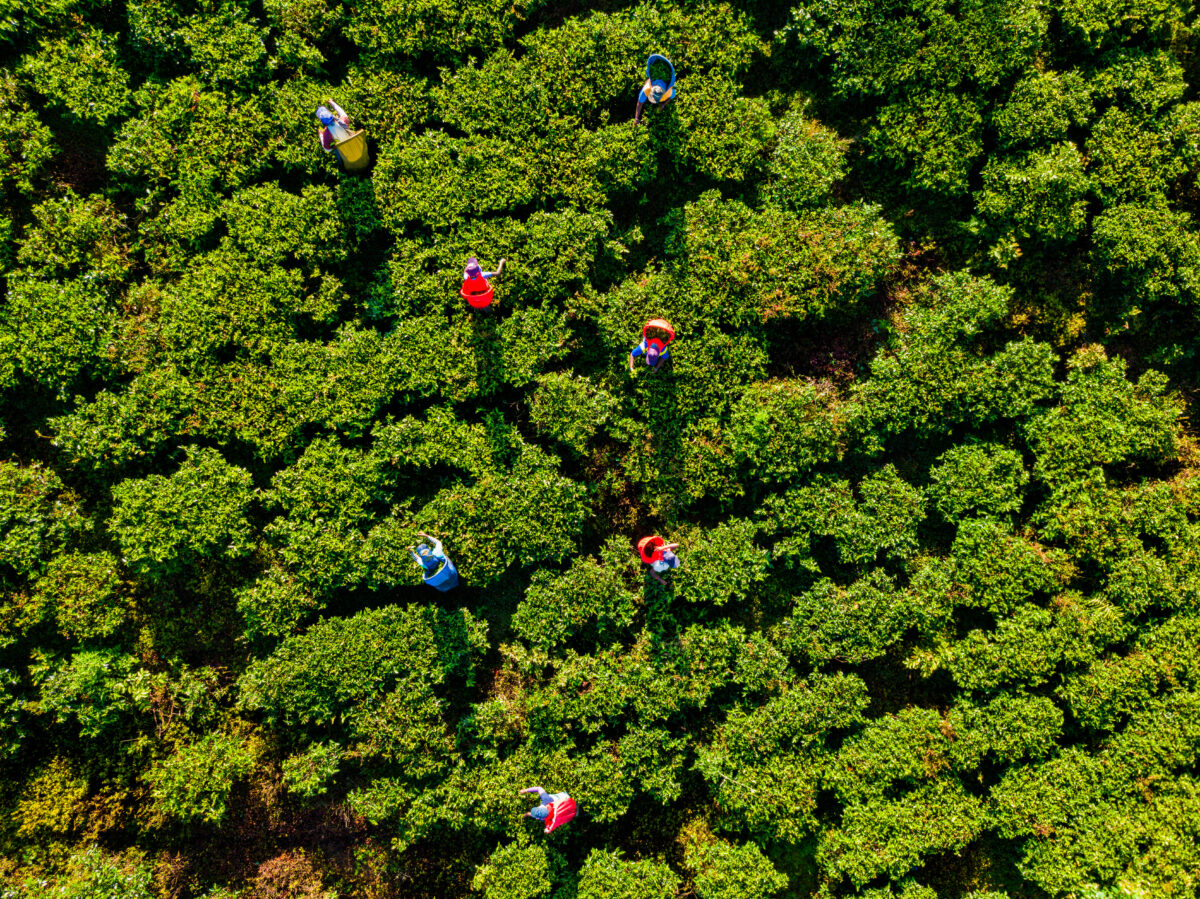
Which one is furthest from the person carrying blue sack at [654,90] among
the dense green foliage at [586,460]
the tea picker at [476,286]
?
the tea picker at [476,286]

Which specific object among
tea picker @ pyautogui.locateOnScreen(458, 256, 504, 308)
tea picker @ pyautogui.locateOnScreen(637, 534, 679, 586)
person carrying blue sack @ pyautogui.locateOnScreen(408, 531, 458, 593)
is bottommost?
tea picker @ pyautogui.locateOnScreen(637, 534, 679, 586)

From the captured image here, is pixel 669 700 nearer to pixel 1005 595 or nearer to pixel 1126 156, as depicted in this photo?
pixel 1005 595

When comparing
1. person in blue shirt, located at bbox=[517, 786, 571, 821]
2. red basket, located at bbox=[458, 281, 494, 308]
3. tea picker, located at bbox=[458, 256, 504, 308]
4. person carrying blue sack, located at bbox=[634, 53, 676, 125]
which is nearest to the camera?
person in blue shirt, located at bbox=[517, 786, 571, 821]

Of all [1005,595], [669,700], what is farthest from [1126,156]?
[669,700]

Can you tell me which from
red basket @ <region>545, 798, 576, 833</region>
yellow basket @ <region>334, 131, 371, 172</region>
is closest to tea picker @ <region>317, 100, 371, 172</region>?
yellow basket @ <region>334, 131, 371, 172</region>

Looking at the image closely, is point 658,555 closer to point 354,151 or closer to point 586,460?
point 586,460

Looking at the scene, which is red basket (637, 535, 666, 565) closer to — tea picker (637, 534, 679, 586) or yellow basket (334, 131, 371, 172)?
tea picker (637, 534, 679, 586)
